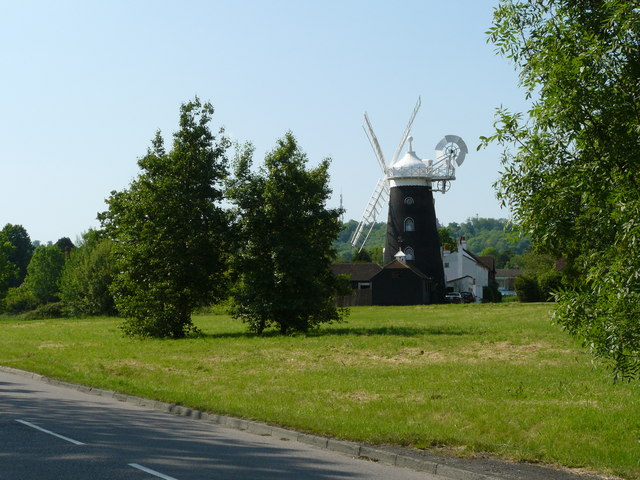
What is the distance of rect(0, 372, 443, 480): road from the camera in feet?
31.6

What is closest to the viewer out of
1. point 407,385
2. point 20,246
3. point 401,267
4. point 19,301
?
point 407,385

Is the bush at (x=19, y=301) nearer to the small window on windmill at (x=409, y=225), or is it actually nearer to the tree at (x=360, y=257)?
the tree at (x=360, y=257)

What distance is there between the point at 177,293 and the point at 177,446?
2694 centimetres

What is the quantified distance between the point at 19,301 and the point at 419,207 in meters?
56.0

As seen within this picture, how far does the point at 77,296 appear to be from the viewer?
261ft

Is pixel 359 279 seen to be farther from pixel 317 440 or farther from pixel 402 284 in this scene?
pixel 317 440

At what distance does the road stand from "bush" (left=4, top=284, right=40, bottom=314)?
3559 inches

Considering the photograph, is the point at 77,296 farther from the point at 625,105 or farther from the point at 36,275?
the point at 625,105

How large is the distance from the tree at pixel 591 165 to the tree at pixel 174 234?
93.9 feet

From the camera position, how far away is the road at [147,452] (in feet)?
31.6

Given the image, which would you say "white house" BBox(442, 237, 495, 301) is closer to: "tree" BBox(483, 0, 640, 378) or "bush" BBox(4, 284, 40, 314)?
"bush" BBox(4, 284, 40, 314)

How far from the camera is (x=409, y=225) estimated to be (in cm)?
8250

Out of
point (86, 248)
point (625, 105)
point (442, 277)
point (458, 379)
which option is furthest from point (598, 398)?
point (86, 248)

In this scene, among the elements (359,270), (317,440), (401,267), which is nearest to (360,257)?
(359,270)
